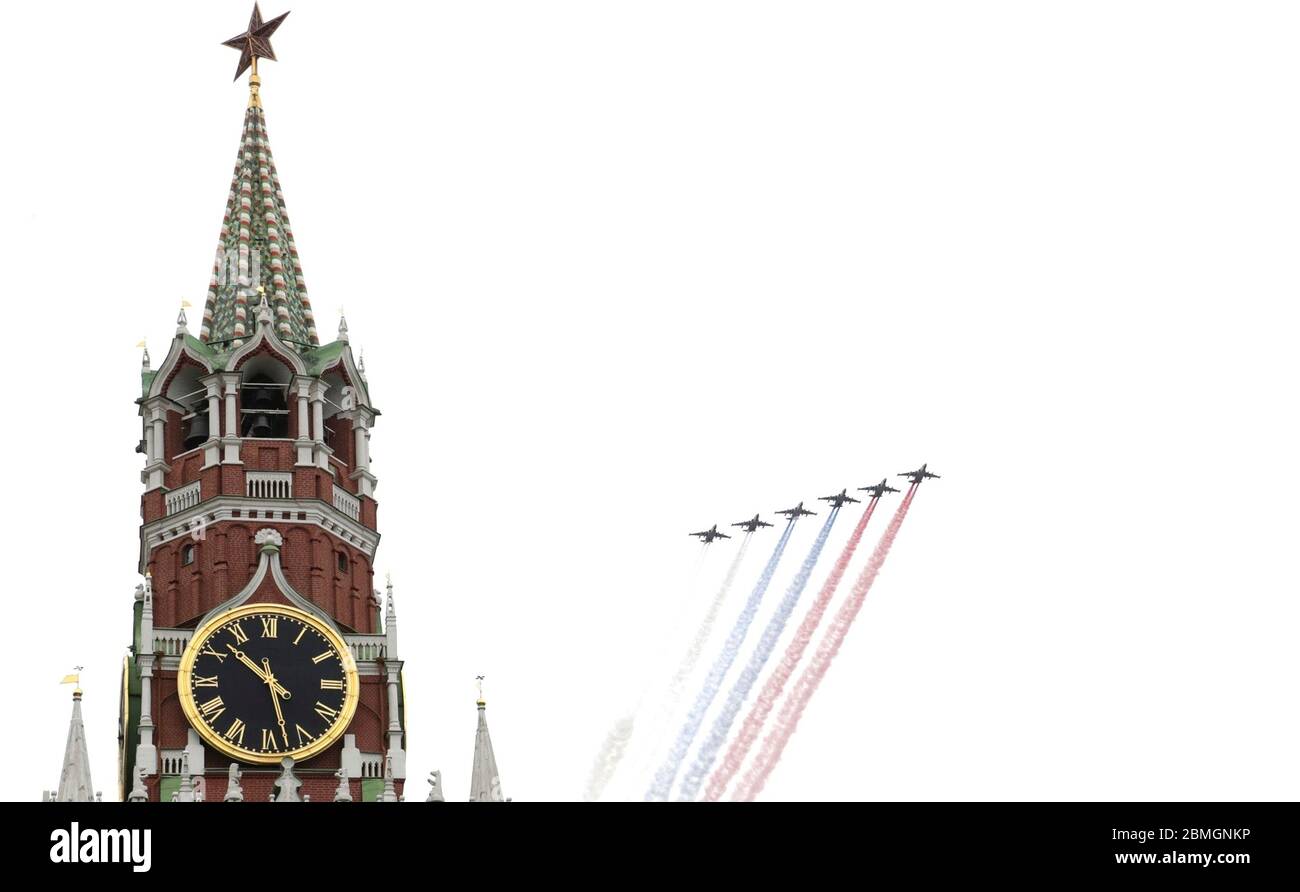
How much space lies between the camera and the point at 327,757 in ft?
526

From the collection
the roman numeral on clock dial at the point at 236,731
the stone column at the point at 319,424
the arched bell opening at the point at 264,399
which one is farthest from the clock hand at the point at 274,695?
the arched bell opening at the point at 264,399

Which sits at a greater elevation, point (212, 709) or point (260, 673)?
point (260, 673)

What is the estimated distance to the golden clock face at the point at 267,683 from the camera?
160 meters

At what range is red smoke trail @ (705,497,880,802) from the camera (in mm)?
156000

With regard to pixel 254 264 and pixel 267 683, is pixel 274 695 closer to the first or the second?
pixel 267 683

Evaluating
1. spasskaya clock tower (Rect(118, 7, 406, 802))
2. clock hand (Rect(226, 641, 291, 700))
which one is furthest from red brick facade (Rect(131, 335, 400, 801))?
clock hand (Rect(226, 641, 291, 700))

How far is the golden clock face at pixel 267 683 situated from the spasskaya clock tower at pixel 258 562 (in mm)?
56

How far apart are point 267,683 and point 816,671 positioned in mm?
21645

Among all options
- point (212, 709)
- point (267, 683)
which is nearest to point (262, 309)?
point (267, 683)

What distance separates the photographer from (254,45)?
187000 mm

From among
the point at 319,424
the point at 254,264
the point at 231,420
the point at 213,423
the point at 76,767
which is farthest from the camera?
the point at 254,264
